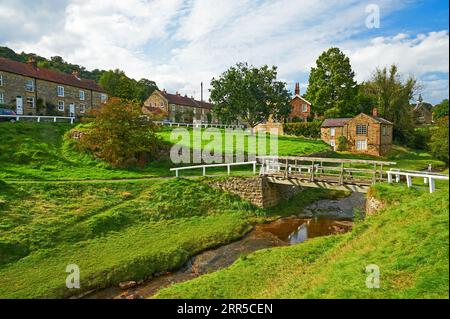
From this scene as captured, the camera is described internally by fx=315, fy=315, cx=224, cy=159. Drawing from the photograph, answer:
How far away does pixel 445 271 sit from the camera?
6941 mm

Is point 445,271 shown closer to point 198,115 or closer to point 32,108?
point 32,108

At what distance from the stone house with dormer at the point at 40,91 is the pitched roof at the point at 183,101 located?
20.0 m

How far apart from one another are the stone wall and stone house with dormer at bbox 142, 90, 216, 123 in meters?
44.5

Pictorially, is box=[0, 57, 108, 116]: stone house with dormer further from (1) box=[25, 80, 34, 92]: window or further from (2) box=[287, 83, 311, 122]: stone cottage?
(2) box=[287, 83, 311, 122]: stone cottage

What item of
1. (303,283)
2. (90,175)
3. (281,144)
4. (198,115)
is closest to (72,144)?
(90,175)

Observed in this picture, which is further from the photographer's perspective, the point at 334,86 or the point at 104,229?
the point at 334,86

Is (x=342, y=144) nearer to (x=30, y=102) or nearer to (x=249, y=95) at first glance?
(x=249, y=95)

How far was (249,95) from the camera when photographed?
135 ft

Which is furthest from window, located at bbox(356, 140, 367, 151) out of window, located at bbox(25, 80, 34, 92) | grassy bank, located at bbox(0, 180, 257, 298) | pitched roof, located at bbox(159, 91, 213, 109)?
window, located at bbox(25, 80, 34, 92)

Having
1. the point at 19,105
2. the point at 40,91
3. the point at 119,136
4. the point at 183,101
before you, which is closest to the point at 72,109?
the point at 40,91

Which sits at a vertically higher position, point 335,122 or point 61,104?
point 61,104

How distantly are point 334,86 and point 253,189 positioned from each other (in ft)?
124

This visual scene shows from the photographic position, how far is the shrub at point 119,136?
25.0m

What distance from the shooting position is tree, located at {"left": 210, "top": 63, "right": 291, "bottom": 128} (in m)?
41.5
